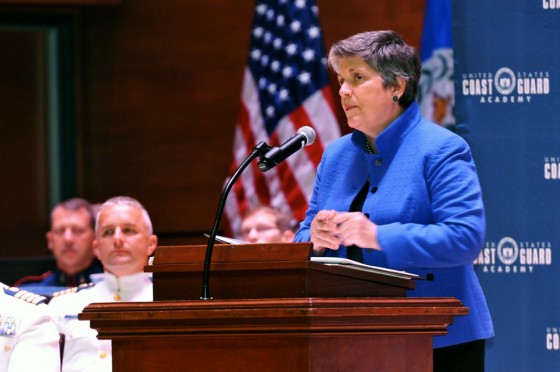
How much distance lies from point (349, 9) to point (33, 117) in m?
1.86

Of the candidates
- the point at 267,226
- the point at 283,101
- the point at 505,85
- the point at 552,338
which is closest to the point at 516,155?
the point at 505,85

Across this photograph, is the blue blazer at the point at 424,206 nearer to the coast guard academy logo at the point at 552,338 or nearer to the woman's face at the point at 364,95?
the woman's face at the point at 364,95

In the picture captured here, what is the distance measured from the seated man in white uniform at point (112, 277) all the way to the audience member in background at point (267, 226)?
0.74 metres

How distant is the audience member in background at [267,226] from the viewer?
476 centimetres

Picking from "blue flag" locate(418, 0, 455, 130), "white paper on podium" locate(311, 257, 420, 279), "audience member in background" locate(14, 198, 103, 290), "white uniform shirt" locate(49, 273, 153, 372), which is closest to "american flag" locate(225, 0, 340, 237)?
"blue flag" locate(418, 0, 455, 130)

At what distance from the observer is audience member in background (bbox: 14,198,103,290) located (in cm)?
539

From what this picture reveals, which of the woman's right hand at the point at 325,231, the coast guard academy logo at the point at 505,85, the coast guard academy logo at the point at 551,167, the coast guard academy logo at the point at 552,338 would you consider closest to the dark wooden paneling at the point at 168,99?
the coast guard academy logo at the point at 505,85

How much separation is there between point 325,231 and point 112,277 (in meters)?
1.92

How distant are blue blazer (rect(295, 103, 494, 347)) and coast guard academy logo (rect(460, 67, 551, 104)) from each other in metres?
1.17

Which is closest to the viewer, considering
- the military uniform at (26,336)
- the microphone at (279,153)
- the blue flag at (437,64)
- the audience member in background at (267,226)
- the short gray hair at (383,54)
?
the microphone at (279,153)

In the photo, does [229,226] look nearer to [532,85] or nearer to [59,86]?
[59,86]

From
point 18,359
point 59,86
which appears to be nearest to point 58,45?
point 59,86

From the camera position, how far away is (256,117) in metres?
5.47

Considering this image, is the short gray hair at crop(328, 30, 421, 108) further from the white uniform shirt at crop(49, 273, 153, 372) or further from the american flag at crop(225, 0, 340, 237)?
the american flag at crop(225, 0, 340, 237)
